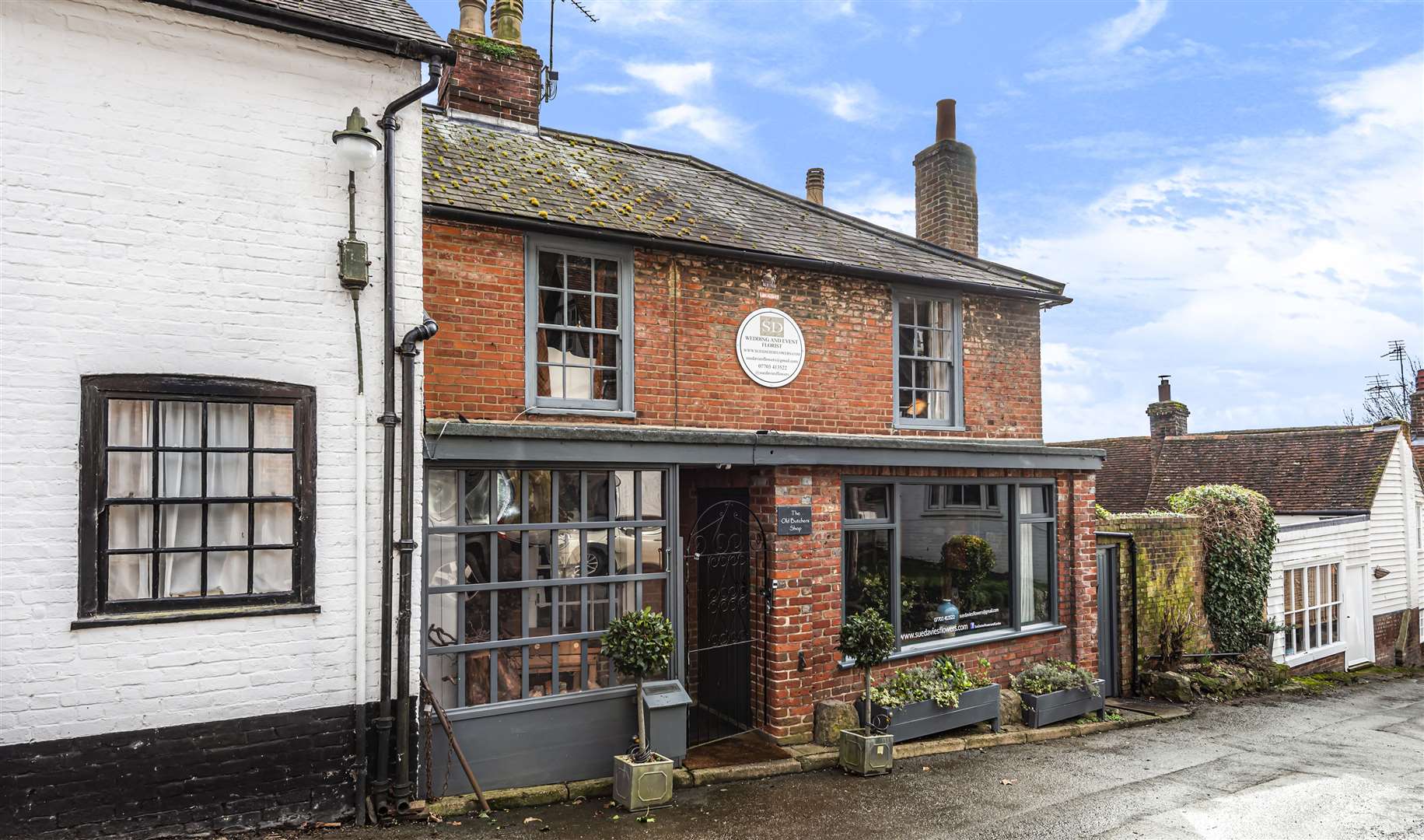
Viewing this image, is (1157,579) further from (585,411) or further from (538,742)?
(538,742)

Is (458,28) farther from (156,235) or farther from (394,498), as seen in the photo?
(394,498)

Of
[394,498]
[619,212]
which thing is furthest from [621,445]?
[619,212]

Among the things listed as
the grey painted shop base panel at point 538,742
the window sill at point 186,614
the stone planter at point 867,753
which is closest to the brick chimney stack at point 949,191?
the stone planter at point 867,753

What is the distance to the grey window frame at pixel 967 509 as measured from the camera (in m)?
9.02

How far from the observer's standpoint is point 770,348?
9234 mm

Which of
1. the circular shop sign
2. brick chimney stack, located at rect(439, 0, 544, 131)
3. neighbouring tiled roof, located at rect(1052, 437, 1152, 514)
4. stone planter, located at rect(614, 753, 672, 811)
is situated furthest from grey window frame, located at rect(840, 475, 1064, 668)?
neighbouring tiled roof, located at rect(1052, 437, 1152, 514)

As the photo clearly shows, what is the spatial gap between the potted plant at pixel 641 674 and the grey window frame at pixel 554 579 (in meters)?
0.48

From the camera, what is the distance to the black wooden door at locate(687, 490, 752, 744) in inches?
344

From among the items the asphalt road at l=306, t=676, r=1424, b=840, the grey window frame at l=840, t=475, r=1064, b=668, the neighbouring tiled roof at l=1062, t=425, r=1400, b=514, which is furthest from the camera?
the neighbouring tiled roof at l=1062, t=425, r=1400, b=514

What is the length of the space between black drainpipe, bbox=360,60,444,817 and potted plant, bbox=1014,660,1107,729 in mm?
7090

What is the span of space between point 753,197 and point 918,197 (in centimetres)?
357

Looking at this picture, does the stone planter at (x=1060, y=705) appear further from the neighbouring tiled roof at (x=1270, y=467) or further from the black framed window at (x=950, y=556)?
the neighbouring tiled roof at (x=1270, y=467)

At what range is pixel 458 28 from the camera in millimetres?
9922

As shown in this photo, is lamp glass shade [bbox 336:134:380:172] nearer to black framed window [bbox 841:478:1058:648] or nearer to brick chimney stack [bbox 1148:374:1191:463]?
black framed window [bbox 841:478:1058:648]
